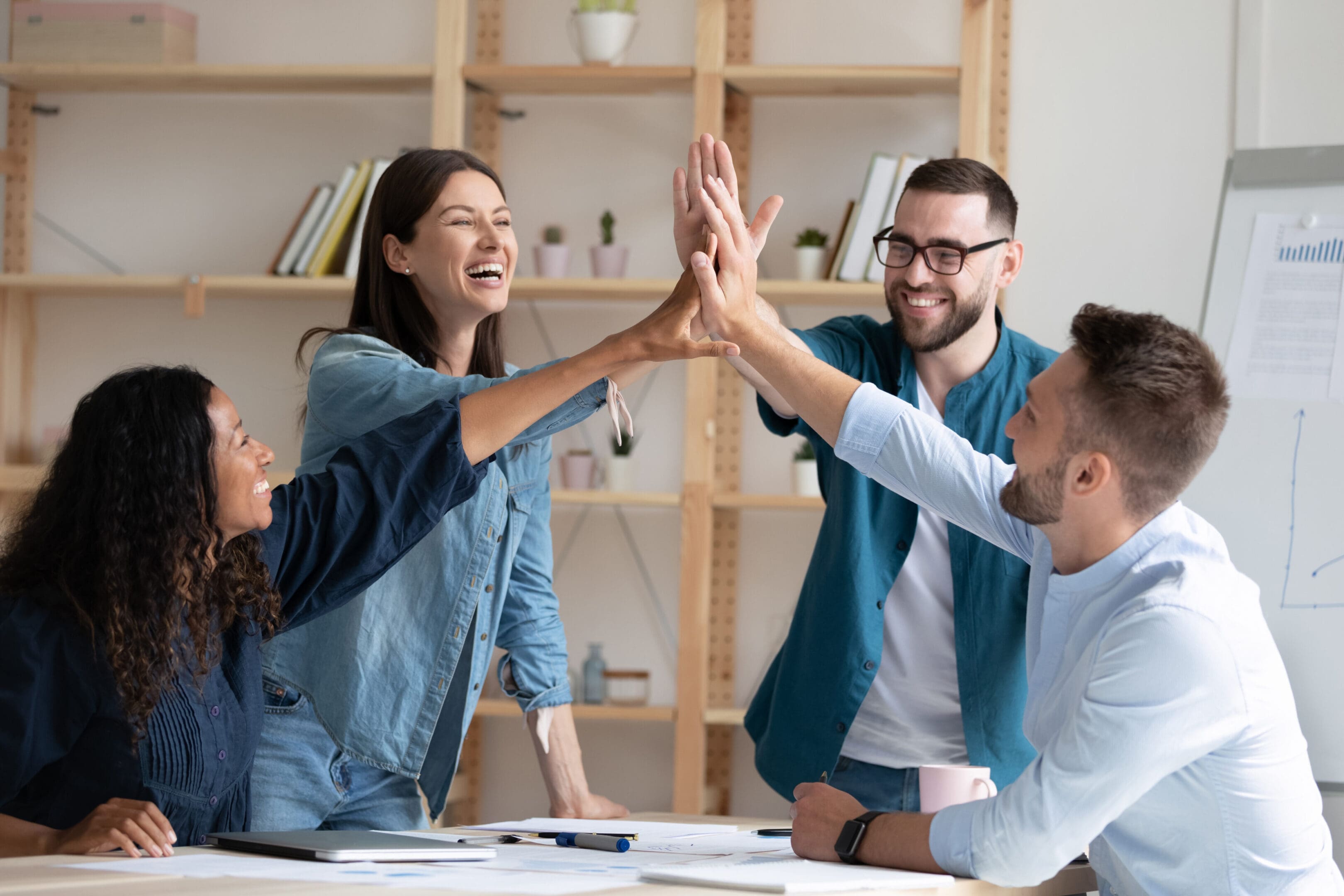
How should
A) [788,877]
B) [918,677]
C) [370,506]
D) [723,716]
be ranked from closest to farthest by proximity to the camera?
[788,877] → [370,506] → [918,677] → [723,716]

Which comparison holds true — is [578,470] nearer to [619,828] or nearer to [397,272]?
[397,272]

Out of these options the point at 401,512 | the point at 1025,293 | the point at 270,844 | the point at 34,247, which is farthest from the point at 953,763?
the point at 34,247

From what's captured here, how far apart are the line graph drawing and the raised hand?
1285 mm

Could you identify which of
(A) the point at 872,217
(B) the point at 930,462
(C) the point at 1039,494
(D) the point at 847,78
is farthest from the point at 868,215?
(C) the point at 1039,494

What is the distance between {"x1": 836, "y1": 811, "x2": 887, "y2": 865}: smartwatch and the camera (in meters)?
1.23

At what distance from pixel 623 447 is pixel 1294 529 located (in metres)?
1.45

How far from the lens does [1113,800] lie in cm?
112

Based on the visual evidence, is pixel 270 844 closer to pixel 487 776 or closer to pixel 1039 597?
pixel 1039 597

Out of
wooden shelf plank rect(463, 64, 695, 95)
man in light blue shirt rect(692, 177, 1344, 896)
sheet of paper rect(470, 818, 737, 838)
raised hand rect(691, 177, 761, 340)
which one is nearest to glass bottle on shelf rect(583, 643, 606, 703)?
wooden shelf plank rect(463, 64, 695, 95)

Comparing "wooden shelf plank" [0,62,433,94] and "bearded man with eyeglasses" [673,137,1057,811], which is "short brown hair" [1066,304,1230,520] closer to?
"bearded man with eyeglasses" [673,137,1057,811]

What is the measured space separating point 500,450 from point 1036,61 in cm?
202

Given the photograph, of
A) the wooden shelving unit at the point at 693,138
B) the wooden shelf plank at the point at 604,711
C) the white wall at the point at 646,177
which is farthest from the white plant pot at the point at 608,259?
the wooden shelf plank at the point at 604,711

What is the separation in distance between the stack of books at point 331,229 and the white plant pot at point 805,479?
3.75ft

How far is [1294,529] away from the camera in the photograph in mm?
2465
